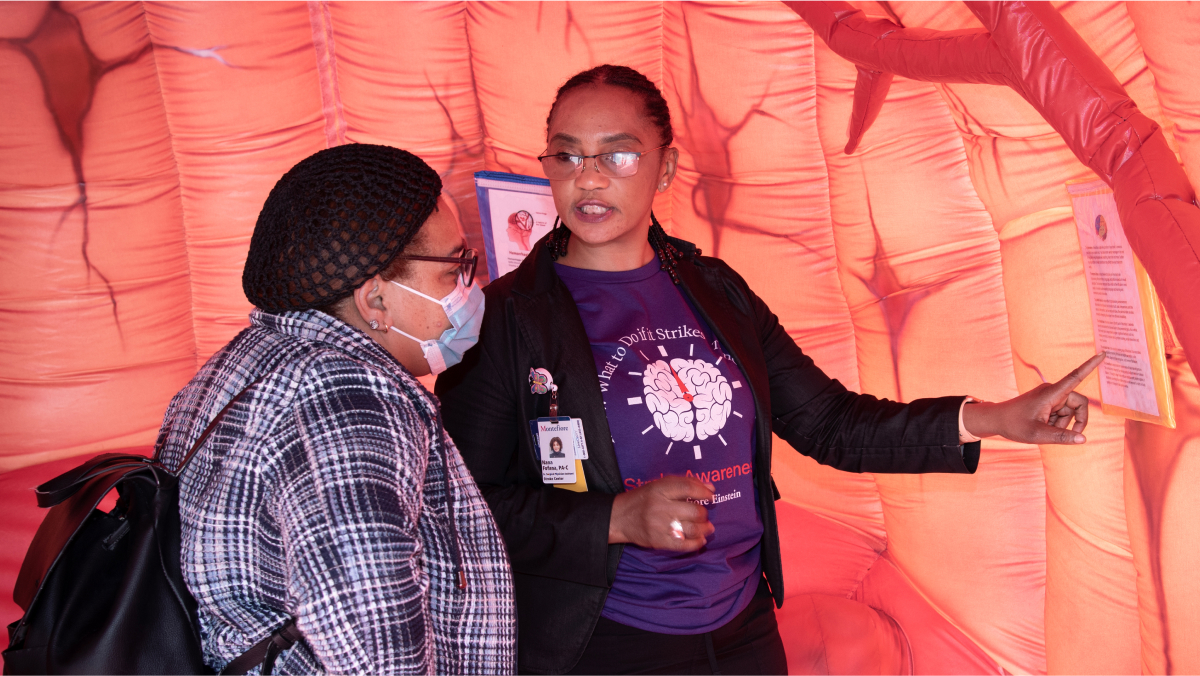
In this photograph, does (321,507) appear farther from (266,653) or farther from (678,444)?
(678,444)

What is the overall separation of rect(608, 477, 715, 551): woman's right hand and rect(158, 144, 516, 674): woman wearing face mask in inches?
8.7

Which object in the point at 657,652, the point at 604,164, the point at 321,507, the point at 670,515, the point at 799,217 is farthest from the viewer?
the point at 799,217

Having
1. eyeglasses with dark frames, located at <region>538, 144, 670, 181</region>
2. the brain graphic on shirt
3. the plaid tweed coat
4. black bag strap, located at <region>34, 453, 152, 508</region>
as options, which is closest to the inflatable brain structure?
the brain graphic on shirt

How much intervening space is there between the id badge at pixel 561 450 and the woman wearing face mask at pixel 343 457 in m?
0.27

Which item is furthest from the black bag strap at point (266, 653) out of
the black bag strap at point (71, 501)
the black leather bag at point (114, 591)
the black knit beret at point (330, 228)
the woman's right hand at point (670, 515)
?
the woman's right hand at point (670, 515)

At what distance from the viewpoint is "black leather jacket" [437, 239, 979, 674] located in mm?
1441

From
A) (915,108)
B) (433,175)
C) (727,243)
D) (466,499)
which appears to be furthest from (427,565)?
(727,243)

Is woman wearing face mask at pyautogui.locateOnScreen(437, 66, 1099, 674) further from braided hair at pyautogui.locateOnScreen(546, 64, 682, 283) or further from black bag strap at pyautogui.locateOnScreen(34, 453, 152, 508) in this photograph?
black bag strap at pyautogui.locateOnScreen(34, 453, 152, 508)

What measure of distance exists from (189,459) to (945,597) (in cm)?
211

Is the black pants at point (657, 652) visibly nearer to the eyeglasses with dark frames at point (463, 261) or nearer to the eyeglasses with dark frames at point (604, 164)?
the eyeglasses with dark frames at point (463, 261)

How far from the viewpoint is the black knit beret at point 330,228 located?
1101 mm

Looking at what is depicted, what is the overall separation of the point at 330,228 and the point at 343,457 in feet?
1.03

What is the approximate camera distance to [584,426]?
59.0 inches

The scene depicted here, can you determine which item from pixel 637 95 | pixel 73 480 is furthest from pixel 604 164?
pixel 73 480
